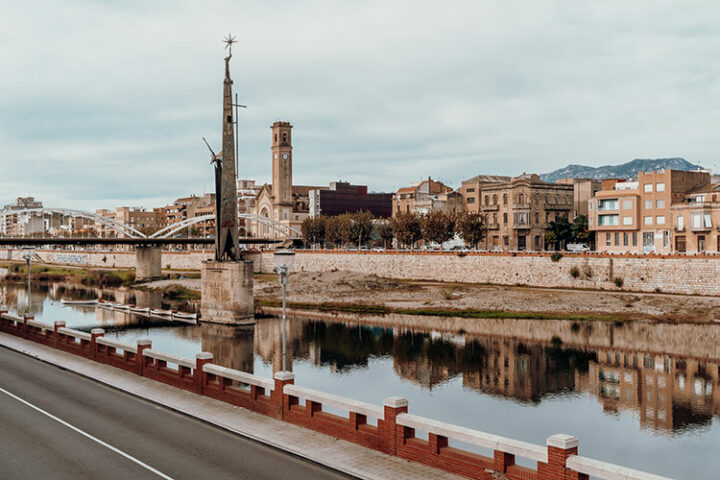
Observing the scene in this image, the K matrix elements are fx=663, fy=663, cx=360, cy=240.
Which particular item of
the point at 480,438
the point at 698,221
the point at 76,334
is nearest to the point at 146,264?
the point at 76,334

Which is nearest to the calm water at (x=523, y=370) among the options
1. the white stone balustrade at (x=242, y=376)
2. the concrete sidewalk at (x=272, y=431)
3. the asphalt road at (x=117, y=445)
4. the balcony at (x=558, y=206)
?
the white stone balustrade at (x=242, y=376)

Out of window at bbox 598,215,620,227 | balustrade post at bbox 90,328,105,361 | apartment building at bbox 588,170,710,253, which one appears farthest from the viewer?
window at bbox 598,215,620,227

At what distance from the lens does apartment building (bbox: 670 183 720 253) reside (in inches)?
3152

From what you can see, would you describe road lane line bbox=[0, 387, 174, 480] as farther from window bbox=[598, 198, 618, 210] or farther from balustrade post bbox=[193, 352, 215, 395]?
window bbox=[598, 198, 618, 210]

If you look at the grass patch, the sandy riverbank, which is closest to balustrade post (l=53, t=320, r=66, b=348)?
the grass patch

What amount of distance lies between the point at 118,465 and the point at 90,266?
149 m

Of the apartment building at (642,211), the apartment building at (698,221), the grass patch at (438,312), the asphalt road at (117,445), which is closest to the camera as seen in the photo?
the asphalt road at (117,445)

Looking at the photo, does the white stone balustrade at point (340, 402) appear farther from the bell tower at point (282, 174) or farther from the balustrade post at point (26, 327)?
the bell tower at point (282, 174)

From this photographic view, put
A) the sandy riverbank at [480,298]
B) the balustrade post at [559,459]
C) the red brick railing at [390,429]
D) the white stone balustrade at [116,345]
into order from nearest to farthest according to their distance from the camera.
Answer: the balustrade post at [559,459]
the red brick railing at [390,429]
the white stone balustrade at [116,345]
the sandy riverbank at [480,298]

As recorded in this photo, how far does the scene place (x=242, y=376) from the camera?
71.7 feet

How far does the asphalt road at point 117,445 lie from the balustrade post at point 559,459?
490 cm

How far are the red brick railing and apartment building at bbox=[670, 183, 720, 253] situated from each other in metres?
71.9

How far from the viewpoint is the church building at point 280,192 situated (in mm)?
169375

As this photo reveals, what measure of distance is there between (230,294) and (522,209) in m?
65.2
